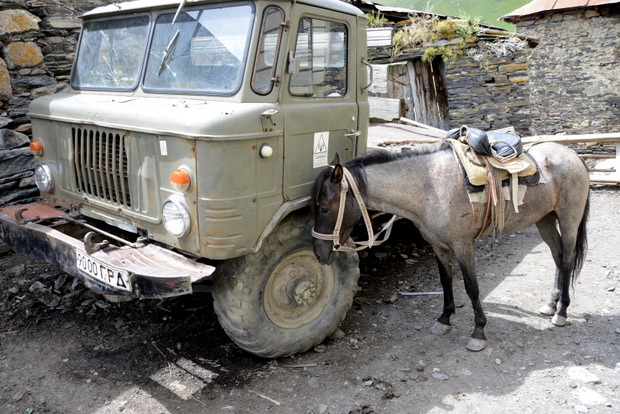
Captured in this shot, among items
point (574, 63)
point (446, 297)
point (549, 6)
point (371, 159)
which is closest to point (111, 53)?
point (371, 159)

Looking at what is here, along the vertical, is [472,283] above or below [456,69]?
below

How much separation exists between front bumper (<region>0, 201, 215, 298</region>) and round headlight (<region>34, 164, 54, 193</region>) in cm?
25

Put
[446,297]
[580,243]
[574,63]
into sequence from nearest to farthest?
[446,297], [580,243], [574,63]

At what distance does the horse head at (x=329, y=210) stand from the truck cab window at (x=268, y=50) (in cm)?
74

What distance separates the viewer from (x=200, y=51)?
3678 mm

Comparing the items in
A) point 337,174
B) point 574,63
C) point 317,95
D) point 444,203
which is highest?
point 574,63

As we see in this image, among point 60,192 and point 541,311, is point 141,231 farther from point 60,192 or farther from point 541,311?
point 541,311

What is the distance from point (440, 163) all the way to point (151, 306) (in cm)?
294

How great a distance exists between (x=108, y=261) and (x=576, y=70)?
14.4m

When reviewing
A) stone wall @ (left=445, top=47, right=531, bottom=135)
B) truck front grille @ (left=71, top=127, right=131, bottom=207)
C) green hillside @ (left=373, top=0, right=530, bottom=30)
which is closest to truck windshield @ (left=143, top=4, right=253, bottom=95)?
truck front grille @ (left=71, top=127, right=131, bottom=207)

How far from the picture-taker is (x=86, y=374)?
3.78 meters

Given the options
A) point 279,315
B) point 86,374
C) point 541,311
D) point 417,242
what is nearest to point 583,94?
point 417,242

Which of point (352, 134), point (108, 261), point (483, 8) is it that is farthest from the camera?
point (483, 8)

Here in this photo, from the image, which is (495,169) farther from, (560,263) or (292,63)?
(292,63)
